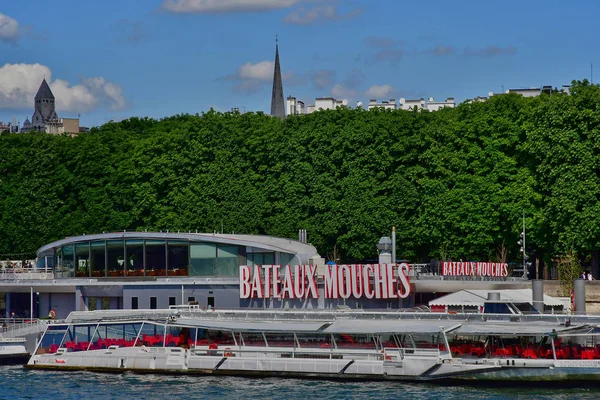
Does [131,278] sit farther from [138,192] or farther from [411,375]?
[138,192]

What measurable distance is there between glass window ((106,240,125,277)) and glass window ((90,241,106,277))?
0.34m

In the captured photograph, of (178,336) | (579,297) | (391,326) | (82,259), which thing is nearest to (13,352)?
(82,259)

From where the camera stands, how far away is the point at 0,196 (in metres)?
92.4

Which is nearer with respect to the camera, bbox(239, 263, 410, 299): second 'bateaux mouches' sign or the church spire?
bbox(239, 263, 410, 299): second 'bateaux mouches' sign

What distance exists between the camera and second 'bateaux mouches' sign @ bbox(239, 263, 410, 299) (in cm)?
5812

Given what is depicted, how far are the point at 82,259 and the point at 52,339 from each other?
9.02 m

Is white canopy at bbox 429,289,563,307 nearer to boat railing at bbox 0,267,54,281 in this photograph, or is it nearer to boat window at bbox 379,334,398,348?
boat window at bbox 379,334,398,348

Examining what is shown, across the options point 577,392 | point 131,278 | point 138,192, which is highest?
point 138,192

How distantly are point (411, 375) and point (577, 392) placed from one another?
6.62 m

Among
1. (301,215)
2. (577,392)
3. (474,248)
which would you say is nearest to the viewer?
(577,392)

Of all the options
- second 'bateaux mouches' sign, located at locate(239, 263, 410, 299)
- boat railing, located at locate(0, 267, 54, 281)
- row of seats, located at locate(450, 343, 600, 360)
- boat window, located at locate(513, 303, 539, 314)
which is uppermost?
boat railing, located at locate(0, 267, 54, 281)

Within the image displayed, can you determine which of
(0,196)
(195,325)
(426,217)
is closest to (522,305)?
(195,325)

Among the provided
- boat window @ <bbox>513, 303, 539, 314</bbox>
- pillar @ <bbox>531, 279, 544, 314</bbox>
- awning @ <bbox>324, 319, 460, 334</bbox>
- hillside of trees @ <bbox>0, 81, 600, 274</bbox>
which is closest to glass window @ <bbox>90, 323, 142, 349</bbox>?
awning @ <bbox>324, 319, 460, 334</bbox>

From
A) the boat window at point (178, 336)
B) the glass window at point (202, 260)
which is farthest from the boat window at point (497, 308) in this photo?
the glass window at point (202, 260)
